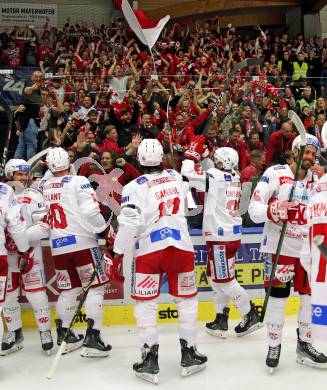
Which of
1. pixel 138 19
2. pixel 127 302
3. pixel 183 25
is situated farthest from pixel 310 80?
pixel 183 25

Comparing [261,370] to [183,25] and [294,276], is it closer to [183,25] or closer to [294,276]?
[294,276]

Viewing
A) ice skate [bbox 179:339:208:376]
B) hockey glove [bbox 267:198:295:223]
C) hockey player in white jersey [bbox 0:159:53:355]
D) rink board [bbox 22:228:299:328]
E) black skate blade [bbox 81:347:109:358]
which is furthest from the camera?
rink board [bbox 22:228:299:328]

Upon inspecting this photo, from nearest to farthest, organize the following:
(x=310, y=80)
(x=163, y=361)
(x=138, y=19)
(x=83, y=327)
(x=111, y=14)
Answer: (x=163, y=361) → (x=83, y=327) → (x=310, y=80) → (x=138, y=19) → (x=111, y=14)

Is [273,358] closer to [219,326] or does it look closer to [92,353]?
[219,326]

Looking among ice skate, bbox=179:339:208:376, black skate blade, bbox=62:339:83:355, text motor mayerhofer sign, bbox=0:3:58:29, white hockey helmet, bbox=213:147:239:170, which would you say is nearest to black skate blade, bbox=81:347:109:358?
black skate blade, bbox=62:339:83:355

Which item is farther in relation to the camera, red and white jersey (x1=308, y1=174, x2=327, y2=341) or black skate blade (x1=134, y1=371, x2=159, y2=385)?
black skate blade (x1=134, y1=371, x2=159, y2=385)

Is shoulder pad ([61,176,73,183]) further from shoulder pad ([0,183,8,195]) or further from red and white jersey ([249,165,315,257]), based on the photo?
red and white jersey ([249,165,315,257])

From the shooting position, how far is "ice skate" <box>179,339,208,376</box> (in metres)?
4.68

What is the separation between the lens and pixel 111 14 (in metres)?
15.3

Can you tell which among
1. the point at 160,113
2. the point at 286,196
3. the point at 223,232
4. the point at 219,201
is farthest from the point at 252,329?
the point at 160,113

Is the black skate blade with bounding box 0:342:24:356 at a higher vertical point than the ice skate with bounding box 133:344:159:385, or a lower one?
lower

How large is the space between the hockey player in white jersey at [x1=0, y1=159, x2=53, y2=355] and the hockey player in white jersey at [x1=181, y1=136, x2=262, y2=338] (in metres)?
1.38

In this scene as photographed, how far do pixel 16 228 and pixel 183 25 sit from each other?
37.9 feet

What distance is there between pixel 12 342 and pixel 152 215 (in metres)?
1.74
